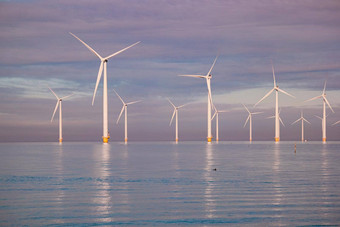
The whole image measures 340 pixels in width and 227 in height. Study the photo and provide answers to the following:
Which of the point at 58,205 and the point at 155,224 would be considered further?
the point at 58,205

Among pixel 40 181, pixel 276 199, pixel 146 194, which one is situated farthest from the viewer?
pixel 40 181

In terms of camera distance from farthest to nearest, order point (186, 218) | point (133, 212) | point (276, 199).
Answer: point (276, 199) → point (133, 212) → point (186, 218)

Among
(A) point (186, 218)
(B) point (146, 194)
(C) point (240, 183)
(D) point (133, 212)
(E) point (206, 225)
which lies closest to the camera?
(E) point (206, 225)

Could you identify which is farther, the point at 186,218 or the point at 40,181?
the point at 40,181

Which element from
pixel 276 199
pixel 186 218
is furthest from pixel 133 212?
pixel 276 199

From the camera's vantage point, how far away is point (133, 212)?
2533cm

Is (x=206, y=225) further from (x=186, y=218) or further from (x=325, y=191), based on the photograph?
(x=325, y=191)

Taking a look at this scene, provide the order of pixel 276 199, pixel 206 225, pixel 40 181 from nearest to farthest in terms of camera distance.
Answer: pixel 206 225 → pixel 276 199 → pixel 40 181

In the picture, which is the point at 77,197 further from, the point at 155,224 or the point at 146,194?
the point at 155,224

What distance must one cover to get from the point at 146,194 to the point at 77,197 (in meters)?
4.54

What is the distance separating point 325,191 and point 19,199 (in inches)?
804

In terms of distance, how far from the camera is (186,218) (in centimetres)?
2348

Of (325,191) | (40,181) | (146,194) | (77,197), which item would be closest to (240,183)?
(325,191)

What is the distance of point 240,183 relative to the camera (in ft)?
132
